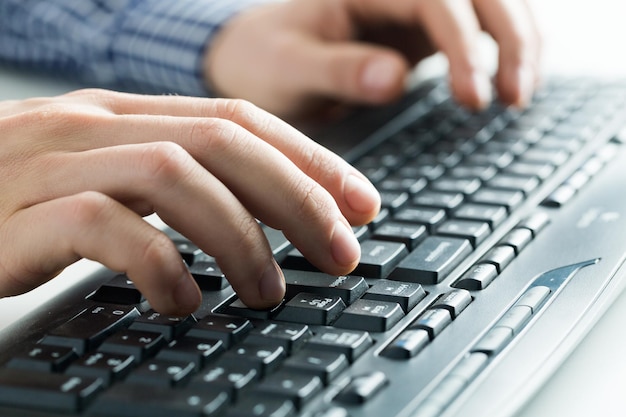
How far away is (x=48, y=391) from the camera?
0.35 metres

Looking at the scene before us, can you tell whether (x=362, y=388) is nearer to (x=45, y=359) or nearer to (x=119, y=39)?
(x=45, y=359)

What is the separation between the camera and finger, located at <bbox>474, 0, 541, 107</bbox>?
2.65 feet

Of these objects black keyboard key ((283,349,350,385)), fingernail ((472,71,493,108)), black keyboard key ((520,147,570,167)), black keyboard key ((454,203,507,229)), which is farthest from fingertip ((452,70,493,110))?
black keyboard key ((283,349,350,385))

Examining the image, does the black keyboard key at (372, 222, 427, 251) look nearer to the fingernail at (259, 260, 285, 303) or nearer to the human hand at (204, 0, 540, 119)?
the fingernail at (259, 260, 285, 303)

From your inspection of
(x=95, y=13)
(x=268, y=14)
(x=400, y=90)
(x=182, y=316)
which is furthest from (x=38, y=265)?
(x=95, y=13)

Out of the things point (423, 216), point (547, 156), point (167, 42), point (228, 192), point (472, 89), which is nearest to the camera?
point (228, 192)

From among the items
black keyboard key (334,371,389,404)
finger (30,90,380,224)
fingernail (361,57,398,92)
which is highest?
finger (30,90,380,224)

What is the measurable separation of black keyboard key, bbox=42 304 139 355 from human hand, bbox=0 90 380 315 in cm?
2

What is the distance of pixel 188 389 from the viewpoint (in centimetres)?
34

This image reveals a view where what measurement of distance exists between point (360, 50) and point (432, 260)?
0.42 meters

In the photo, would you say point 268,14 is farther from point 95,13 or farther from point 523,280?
point 523,280

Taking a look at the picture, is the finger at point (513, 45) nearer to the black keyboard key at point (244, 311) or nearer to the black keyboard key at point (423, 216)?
the black keyboard key at point (423, 216)

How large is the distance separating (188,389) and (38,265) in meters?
0.14

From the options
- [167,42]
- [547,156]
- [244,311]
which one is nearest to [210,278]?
[244,311]
